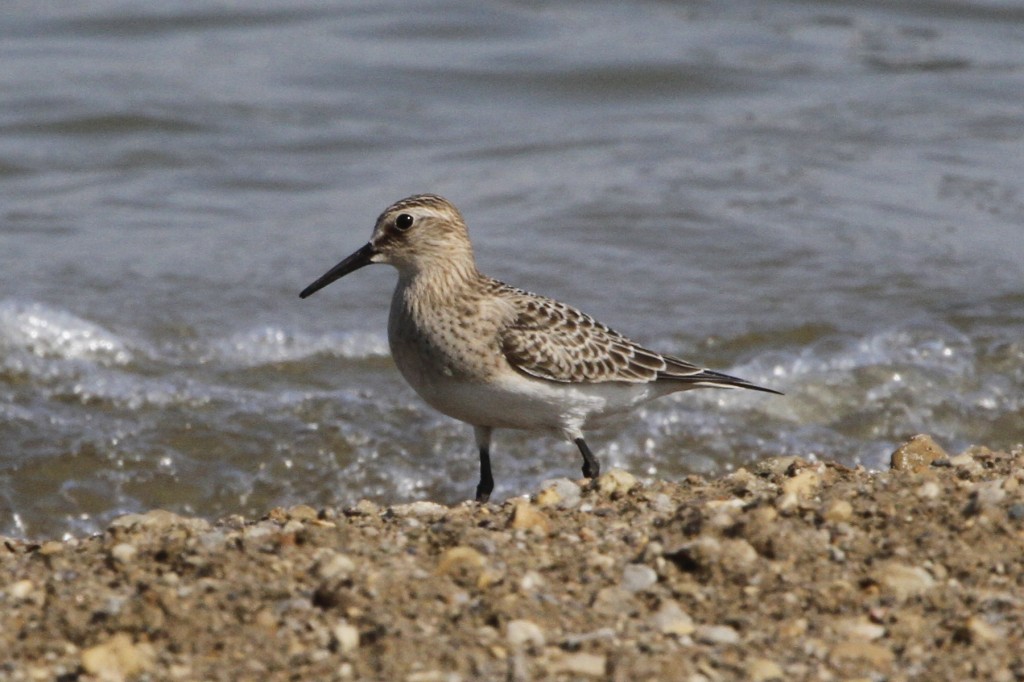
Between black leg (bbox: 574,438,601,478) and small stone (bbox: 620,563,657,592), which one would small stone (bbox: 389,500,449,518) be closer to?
small stone (bbox: 620,563,657,592)

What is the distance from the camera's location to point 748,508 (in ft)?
18.5

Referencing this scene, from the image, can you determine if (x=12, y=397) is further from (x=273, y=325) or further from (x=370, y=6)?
(x=370, y=6)

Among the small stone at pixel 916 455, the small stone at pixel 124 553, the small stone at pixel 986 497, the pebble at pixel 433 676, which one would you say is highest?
the small stone at pixel 986 497

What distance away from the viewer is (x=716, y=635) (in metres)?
4.78

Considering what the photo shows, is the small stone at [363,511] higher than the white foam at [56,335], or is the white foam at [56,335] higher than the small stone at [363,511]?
the small stone at [363,511]

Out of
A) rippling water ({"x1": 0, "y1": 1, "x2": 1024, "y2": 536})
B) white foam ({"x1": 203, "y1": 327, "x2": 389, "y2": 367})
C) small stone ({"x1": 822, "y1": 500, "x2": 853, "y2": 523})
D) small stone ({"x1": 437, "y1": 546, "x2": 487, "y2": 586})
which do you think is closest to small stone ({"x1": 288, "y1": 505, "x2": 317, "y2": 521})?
small stone ({"x1": 437, "y1": 546, "x2": 487, "y2": 586})

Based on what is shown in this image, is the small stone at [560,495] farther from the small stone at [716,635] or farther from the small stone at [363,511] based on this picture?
the small stone at [716,635]

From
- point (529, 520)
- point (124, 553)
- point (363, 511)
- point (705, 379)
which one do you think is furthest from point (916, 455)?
point (124, 553)

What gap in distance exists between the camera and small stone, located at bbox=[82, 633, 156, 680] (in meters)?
4.46

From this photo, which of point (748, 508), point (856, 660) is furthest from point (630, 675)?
point (748, 508)

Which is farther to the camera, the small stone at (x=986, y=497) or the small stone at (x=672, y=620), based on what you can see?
the small stone at (x=986, y=497)

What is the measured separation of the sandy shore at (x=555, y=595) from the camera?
4.57 metres

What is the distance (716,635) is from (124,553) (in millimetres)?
2045

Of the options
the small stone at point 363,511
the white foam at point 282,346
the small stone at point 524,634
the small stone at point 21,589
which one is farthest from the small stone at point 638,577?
the white foam at point 282,346
